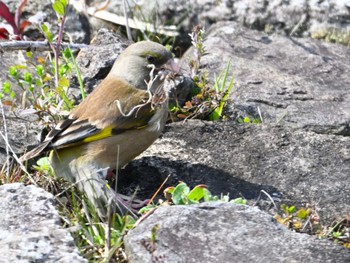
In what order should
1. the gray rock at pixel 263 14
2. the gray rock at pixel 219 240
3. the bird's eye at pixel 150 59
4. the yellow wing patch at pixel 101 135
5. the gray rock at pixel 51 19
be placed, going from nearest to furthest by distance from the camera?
the gray rock at pixel 219 240 → the yellow wing patch at pixel 101 135 → the bird's eye at pixel 150 59 → the gray rock at pixel 51 19 → the gray rock at pixel 263 14

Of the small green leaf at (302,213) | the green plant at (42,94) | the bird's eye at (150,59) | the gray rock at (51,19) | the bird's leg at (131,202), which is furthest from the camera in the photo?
the gray rock at (51,19)

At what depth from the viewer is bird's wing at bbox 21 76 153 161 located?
188 inches

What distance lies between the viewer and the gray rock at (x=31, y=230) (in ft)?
11.8

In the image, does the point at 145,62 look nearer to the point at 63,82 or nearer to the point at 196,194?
the point at 63,82

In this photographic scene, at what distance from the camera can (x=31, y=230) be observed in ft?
12.5

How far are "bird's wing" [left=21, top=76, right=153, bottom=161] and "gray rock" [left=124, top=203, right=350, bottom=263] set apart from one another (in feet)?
3.61

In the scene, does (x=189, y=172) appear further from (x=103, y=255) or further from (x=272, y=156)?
(x=103, y=255)

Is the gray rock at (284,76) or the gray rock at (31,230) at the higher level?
the gray rock at (31,230)

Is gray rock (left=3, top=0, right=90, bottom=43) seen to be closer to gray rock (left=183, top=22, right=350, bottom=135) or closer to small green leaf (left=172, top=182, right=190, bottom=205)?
gray rock (left=183, top=22, right=350, bottom=135)

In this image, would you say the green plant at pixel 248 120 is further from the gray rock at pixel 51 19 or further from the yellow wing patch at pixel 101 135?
the gray rock at pixel 51 19

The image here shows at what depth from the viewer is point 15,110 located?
5438 millimetres

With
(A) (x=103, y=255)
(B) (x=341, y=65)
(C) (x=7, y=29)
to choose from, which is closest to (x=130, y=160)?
(A) (x=103, y=255)

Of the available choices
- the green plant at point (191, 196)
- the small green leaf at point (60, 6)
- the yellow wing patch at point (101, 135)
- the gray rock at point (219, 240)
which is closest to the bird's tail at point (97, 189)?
the yellow wing patch at point (101, 135)

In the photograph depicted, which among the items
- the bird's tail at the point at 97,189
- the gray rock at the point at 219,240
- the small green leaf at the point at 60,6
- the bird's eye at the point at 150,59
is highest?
the small green leaf at the point at 60,6
